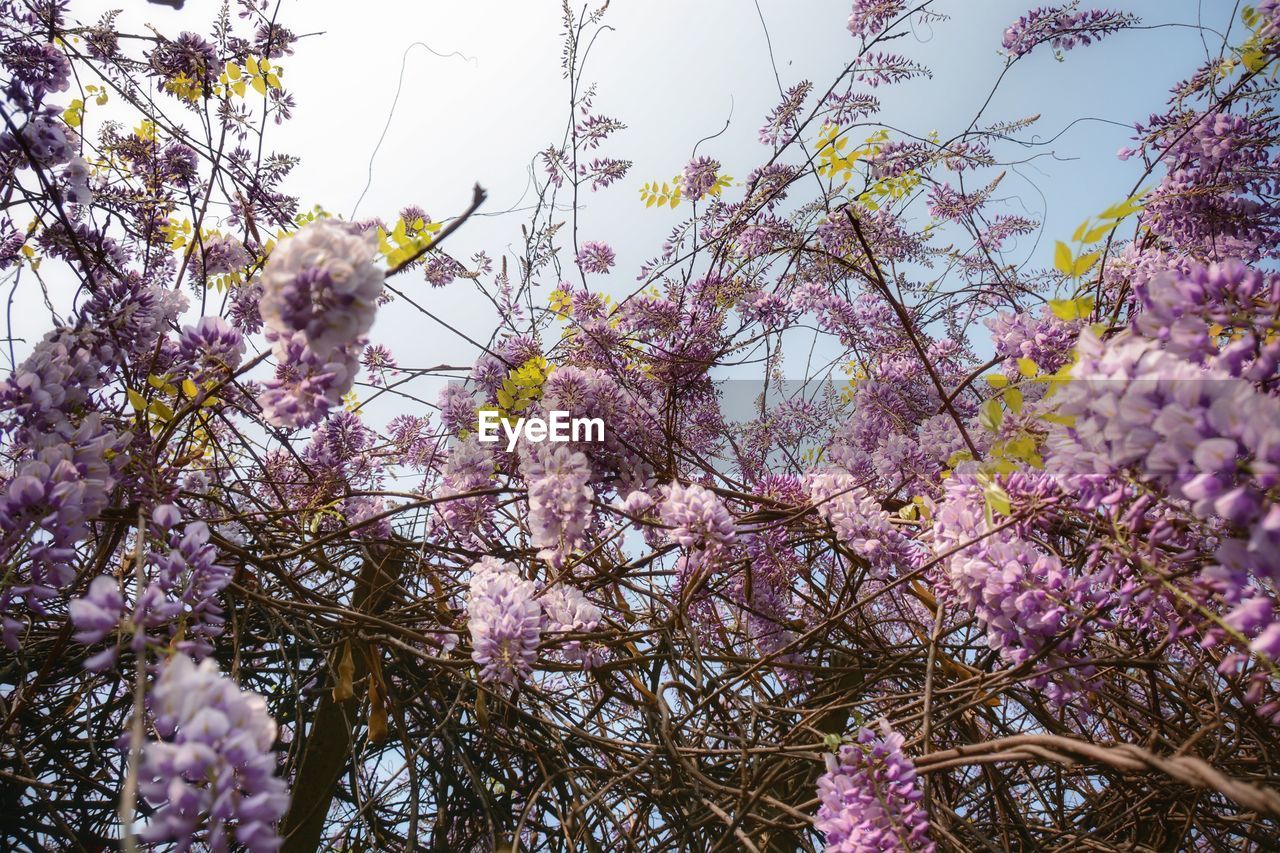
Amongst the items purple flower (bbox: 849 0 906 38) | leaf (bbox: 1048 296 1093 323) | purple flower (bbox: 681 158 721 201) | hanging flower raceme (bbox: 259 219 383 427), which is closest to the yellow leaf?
leaf (bbox: 1048 296 1093 323)

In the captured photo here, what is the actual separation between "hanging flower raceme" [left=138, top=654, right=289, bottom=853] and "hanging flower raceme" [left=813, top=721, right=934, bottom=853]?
24.9 inches

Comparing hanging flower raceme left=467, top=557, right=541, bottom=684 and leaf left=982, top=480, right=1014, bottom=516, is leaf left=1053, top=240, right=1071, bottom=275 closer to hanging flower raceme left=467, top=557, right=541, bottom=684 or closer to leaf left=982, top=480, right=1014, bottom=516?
leaf left=982, top=480, right=1014, bottom=516

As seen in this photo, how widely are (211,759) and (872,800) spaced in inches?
28.4

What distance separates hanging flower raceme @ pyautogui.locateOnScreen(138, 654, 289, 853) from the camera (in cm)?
54

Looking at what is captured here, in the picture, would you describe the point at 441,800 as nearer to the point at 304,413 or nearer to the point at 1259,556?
the point at 304,413

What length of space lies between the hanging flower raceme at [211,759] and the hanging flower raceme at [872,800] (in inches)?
24.9

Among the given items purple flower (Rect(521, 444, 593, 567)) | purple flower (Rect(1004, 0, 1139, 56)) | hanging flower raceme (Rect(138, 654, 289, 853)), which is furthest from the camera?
purple flower (Rect(1004, 0, 1139, 56))

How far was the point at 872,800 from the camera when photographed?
0.87 m

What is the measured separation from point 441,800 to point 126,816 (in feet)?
2.75

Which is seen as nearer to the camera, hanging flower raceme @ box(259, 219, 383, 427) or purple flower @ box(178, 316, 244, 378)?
hanging flower raceme @ box(259, 219, 383, 427)

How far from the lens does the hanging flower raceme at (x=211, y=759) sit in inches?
21.4

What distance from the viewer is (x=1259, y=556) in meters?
0.53

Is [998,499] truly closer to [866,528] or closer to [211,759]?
[866,528]

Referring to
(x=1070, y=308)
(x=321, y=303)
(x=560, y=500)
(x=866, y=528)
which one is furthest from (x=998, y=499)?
(x=321, y=303)
